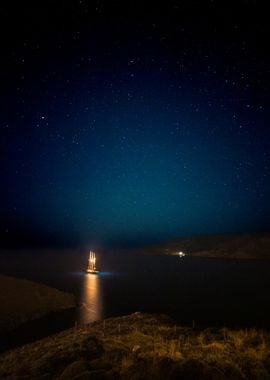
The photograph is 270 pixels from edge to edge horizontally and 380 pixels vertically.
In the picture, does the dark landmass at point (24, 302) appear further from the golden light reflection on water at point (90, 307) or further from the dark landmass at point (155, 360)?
the dark landmass at point (155, 360)

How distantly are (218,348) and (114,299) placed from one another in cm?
4347

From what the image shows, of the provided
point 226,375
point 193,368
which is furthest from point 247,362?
point 193,368

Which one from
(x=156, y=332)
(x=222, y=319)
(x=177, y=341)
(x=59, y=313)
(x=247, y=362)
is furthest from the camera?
(x=222, y=319)

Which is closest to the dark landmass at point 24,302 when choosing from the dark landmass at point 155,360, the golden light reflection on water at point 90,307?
the golden light reflection on water at point 90,307

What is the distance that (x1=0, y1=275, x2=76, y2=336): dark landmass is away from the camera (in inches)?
1470

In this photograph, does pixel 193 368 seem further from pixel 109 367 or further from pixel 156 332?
pixel 156 332

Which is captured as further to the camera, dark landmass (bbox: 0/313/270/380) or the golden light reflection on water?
the golden light reflection on water

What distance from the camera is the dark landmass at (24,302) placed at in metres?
37.3

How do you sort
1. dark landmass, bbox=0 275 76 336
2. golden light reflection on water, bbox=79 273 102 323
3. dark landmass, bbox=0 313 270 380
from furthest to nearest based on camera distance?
golden light reflection on water, bbox=79 273 102 323 → dark landmass, bbox=0 275 76 336 → dark landmass, bbox=0 313 270 380

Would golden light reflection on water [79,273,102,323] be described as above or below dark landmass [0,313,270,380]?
below

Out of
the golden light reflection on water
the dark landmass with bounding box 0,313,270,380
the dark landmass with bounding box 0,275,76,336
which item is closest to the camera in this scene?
the dark landmass with bounding box 0,313,270,380

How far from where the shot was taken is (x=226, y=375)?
47.3 ft

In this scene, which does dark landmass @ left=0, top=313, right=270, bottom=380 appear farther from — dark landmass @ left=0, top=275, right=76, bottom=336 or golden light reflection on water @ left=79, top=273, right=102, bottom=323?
golden light reflection on water @ left=79, top=273, right=102, bottom=323

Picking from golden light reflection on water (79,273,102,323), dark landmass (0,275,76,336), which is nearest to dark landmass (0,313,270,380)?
dark landmass (0,275,76,336)
